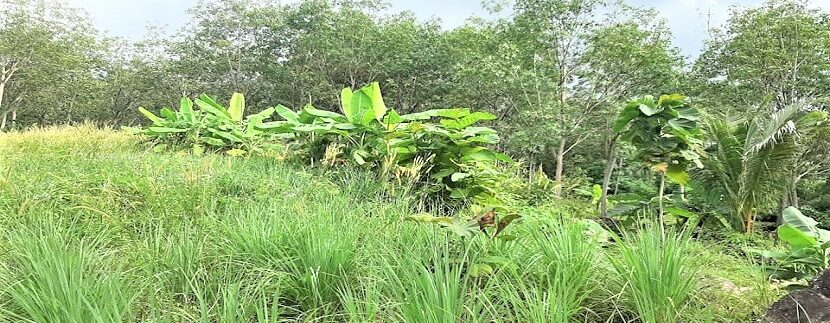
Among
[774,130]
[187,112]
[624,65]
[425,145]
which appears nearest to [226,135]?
[187,112]

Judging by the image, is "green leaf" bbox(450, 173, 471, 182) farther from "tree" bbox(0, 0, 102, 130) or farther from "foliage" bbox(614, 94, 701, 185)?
"tree" bbox(0, 0, 102, 130)

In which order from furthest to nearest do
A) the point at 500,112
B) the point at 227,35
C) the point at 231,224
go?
1. the point at 227,35
2. the point at 500,112
3. the point at 231,224

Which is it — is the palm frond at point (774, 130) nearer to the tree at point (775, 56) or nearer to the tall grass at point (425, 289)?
the tall grass at point (425, 289)

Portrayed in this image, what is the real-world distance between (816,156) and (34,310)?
1250 cm

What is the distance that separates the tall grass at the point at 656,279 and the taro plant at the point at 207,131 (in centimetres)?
504

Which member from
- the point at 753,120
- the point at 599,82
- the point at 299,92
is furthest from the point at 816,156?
the point at 299,92

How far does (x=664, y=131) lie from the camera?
2.86 metres

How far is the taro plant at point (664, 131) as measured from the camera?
8.98ft

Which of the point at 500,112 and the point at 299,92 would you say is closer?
the point at 500,112

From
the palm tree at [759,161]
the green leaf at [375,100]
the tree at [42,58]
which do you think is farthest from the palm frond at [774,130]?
the tree at [42,58]

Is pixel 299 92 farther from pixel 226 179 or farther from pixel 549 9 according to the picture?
pixel 226 179

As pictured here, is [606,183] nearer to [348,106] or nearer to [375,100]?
[375,100]

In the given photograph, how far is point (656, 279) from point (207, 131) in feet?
20.3

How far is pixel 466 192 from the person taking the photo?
448 cm
